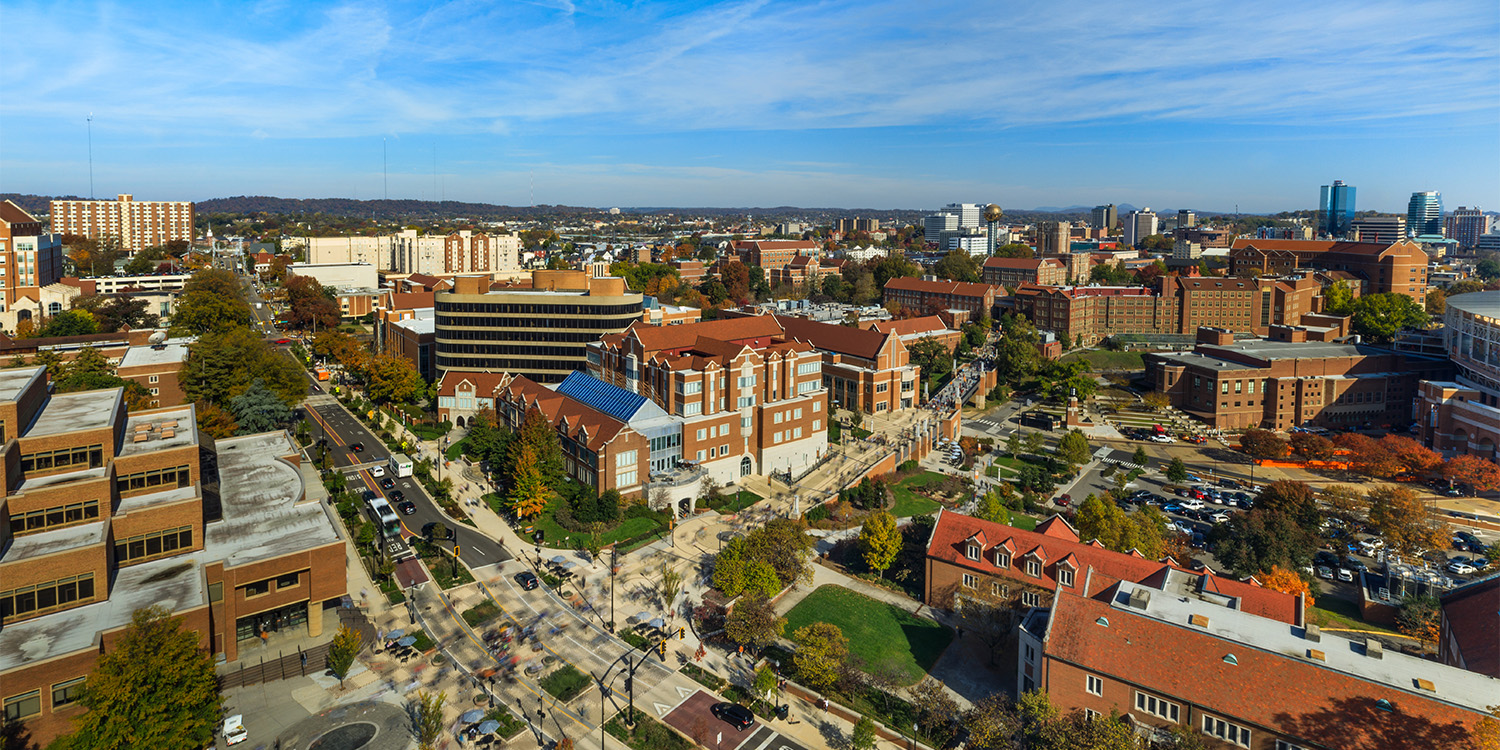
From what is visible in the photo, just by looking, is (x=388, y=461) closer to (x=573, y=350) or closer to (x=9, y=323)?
(x=573, y=350)

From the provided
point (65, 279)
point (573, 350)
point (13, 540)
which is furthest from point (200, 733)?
point (65, 279)

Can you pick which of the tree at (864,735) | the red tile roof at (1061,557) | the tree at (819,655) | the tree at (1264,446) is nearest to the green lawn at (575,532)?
the tree at (819,655)

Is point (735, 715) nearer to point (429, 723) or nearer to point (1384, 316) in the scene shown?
point (429, 723)

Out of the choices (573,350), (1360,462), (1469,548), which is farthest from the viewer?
Answer: (573,350)

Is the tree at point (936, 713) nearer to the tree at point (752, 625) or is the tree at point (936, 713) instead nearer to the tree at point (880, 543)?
the tree at point (752, 625)

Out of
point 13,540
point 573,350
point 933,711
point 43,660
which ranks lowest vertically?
point 933,711

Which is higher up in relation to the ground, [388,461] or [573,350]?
[573,350]

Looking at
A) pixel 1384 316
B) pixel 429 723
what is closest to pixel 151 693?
pixel 429 723
